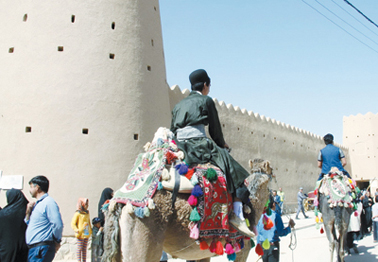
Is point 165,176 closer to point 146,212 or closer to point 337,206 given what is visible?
point 146,212

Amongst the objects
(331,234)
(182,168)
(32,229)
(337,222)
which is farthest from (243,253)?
(331,234)

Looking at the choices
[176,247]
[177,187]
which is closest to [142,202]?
[177,187]

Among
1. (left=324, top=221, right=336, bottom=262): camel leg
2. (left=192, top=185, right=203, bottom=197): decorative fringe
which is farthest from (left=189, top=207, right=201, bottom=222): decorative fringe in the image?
(left=324, top=221, right=336, bottom=262): camel leg

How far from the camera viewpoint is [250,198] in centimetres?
427

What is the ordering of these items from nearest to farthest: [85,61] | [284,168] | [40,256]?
[40,256]
[85,61]
[284,168]

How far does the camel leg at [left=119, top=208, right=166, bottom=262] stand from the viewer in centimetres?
307

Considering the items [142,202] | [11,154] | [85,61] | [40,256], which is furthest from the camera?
[85,61]

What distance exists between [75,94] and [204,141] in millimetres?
7032

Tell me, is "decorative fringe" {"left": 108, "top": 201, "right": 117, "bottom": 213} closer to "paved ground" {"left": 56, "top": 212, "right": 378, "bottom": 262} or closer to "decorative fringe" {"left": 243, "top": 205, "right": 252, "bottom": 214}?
"decorative fringe" {"left": 243, "top": 205, "right": 252, "bottom": 214}

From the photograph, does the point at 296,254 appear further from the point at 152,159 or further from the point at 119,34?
the point at 119,34

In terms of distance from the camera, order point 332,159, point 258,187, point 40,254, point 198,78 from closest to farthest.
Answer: point 40,254
point 198,78
point 258,187
point 332,159

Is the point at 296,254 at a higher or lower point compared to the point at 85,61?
lower

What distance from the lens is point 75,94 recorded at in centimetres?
1007

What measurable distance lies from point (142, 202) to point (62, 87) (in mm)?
7754
